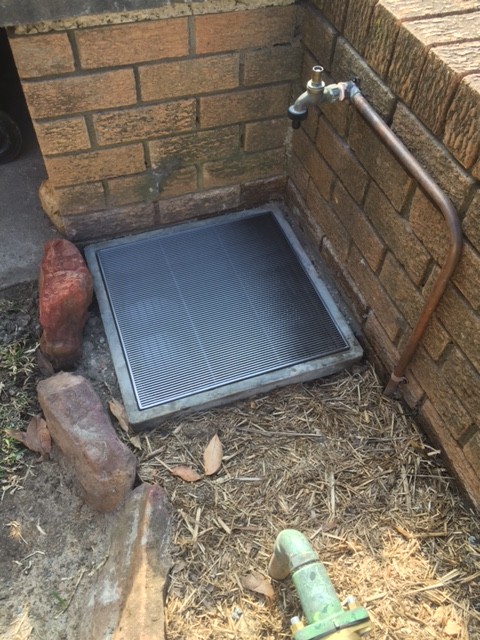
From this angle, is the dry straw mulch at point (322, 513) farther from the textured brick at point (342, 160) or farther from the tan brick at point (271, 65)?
the tan brick at point (271, 65)

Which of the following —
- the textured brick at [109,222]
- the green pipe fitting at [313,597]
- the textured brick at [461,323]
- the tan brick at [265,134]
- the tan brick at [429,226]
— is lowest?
the textured brick at [109,222]

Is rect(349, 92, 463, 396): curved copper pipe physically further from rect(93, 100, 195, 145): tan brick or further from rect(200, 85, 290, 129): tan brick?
rect(93, 100, 195, 145): tan brick

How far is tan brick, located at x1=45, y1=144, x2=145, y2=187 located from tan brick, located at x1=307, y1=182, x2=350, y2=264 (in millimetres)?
745

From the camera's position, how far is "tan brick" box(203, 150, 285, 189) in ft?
8.43

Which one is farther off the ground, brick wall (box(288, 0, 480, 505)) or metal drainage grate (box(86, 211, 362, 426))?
brick wall (box(288, 0, 480, 505))

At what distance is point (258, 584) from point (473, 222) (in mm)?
1221

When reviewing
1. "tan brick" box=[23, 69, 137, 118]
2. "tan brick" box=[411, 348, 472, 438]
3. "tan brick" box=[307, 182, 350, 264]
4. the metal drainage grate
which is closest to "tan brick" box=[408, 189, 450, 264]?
"tan brick" box=[411, 348, 472, 438]

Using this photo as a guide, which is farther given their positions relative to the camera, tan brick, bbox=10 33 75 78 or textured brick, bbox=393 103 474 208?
tan brick, bbox=10 33 75 78

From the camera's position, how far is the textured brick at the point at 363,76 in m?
1.79

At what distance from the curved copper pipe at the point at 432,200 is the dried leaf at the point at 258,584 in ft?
2.80

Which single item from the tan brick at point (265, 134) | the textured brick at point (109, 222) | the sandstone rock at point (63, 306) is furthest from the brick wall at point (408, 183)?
the sandstone rock at point (63, 306)

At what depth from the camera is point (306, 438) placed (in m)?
2.09

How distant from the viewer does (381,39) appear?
68.4 inches

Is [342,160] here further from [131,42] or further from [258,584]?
[258,584]
